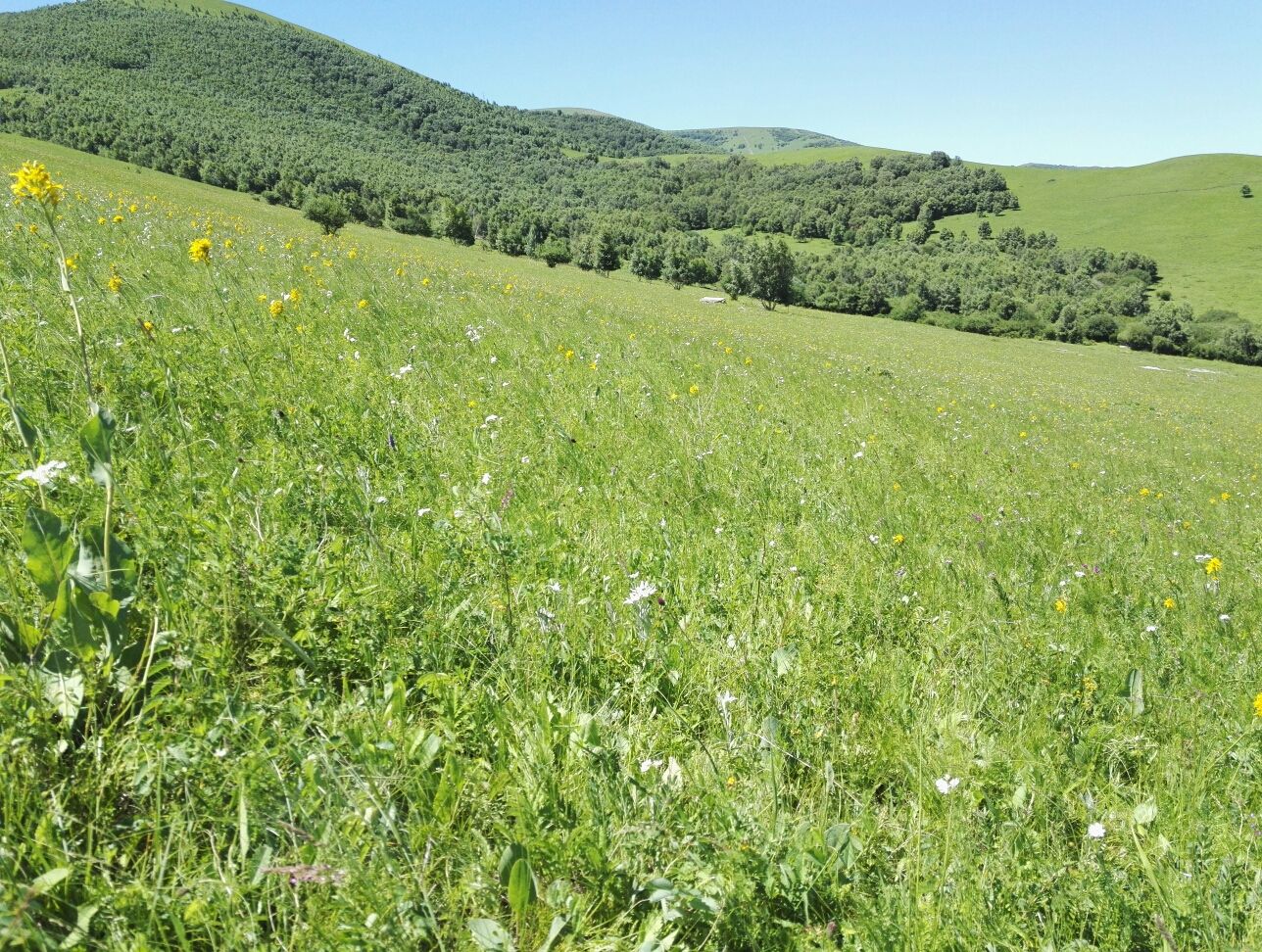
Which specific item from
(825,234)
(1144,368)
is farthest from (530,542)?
(825,234)

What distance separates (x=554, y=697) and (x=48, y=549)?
1561mm

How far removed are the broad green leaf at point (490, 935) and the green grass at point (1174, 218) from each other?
118m

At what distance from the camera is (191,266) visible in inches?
304

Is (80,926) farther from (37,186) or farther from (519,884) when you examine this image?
(37,186)

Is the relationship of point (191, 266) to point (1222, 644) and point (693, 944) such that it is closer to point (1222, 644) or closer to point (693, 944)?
point (693, 944)

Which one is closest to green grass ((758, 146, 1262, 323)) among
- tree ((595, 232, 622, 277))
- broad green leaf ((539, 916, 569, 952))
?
tree ((595, 232, 622, 277))

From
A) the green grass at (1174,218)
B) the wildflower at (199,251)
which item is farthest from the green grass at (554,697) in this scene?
the green grass at (1174,218)

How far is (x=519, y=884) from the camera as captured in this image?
1.44 meters

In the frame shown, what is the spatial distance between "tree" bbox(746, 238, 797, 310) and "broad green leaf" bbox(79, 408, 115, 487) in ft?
239

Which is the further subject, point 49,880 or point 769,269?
point 769,269

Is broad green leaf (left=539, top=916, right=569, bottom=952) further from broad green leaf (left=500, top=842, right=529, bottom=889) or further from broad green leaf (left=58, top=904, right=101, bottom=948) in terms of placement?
broad green leaf (left=58, top=904, right=101, bottom=948)

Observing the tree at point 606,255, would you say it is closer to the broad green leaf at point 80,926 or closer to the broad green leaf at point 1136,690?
the broad green leaf at point 1136,690

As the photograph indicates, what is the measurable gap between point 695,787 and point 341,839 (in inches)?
40.5

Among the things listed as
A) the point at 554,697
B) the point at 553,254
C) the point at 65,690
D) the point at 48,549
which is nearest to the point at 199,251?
the point at 48,549
